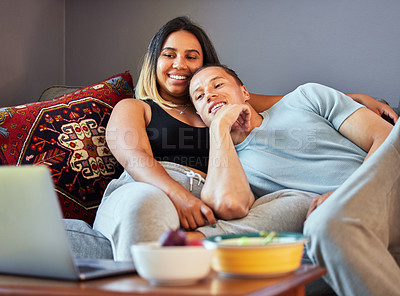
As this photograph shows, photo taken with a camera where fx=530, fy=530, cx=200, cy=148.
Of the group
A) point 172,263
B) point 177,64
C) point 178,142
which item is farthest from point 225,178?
point 172,263

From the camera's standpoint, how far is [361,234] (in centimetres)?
109

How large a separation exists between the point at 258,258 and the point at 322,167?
2.73 ft

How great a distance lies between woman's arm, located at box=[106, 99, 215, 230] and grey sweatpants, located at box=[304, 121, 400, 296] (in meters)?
0.37

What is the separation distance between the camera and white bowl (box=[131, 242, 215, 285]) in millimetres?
742

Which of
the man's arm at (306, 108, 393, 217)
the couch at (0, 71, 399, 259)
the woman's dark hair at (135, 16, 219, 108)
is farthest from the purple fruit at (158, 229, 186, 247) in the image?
the woman's dark hair at (135, 16, 219, 108)

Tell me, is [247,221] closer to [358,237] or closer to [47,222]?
[358,237]

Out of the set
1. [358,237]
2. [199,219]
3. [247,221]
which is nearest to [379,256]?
[358,237]

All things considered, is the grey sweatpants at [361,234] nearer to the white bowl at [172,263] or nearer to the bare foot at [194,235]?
the bare foot at [194,235]

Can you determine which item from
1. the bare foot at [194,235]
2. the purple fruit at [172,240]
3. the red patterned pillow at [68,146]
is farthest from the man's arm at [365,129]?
the purple fruit at [172,240]

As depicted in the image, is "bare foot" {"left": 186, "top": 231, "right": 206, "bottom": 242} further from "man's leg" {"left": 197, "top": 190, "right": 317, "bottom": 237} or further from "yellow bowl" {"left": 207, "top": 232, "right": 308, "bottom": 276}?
"yellow bowl" {"left": 207, "top": 232, "right": 308, "bottom": 276}

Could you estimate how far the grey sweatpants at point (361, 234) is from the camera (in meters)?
1.07

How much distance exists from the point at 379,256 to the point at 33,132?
1.19 m

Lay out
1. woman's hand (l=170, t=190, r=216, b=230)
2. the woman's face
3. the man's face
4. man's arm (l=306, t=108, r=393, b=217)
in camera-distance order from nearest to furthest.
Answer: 1. woman's hand (l=170, t=190, r=216, b=230)
2. man's arm (l=306, t=108, r=393, b=217)
3. the man's face
4. the woman's face

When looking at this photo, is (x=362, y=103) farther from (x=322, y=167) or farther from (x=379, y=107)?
(x=322, y=167)
